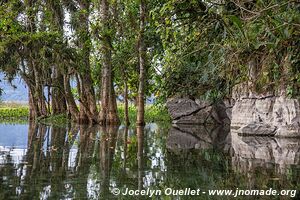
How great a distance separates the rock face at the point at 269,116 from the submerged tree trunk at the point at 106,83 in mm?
6718

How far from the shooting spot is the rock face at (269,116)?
13547 millimetres

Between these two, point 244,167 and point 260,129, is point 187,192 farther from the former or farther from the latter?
point 260,129

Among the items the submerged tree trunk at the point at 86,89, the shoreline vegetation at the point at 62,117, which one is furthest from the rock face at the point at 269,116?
the submerged tree trunk at the point at 86,89

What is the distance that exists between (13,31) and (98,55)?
402 cm

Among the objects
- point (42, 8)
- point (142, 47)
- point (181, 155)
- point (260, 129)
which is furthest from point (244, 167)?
point (42, 8)

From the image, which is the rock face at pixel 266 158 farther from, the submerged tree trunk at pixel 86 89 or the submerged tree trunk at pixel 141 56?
the submerged tree trunk at pixel 86 89

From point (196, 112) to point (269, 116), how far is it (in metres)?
10.7

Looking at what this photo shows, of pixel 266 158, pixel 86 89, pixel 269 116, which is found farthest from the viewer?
pixel 86 89

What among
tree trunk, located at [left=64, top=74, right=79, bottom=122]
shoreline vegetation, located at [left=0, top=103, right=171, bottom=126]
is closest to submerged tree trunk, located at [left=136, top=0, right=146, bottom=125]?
shoreline vegetation, located at [left=0, top=103, right=171, bottom=126]

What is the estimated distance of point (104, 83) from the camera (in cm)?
2095

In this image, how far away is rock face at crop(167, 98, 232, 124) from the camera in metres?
25.0

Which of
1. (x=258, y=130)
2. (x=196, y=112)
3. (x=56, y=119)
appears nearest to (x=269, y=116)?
(x=258, y=130)

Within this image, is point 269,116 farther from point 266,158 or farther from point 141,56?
point 266,158

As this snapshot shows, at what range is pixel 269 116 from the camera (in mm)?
14656
